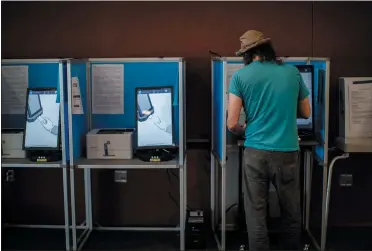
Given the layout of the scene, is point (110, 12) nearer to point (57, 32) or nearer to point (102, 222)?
point (57, 32)

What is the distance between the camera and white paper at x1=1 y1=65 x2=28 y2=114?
333 cm

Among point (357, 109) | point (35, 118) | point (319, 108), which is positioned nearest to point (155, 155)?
point (35, 118)

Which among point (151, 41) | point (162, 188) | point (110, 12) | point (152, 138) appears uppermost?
point (110, 12)

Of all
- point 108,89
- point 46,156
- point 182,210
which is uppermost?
point 108,89

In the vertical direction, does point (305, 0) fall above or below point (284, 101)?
above

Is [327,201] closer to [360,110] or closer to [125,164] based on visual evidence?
[360,110]

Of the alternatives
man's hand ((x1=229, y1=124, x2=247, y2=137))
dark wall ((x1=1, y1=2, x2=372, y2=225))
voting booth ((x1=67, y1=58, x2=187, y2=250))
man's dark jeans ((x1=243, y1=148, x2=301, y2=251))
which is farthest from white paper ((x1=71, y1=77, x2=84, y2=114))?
man's dark jeans ((x1=243, y1=148, x2=301, y2=251))

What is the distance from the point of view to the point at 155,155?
293 cm

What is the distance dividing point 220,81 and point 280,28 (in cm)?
81

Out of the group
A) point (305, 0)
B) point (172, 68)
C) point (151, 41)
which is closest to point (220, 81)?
point (172, 68)

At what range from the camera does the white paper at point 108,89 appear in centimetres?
332

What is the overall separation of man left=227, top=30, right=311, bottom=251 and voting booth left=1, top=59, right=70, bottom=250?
1.21 m

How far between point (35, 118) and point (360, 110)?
2.29 meters

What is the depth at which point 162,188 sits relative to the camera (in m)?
3.54
